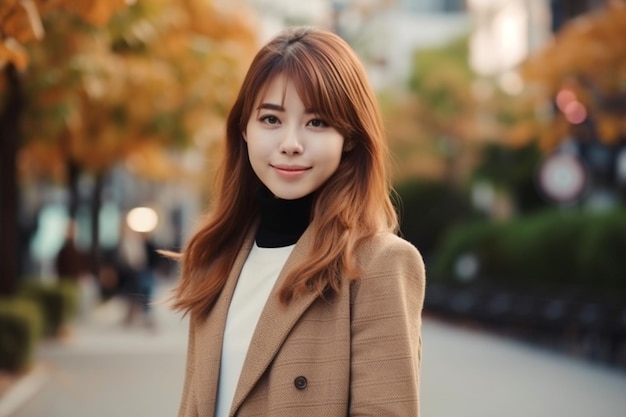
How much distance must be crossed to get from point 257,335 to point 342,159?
1.67 ft

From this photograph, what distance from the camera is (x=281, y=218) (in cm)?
294

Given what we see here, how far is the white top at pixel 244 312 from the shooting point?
2865mm

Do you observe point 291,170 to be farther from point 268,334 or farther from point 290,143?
point 268,334

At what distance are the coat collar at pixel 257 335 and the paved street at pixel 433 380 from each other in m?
7.72

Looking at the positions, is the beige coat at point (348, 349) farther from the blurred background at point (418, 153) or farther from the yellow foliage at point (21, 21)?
the yellow foliage at point (21, 21)

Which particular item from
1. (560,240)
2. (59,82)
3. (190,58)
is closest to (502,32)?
(560,240)

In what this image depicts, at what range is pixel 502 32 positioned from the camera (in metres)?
52.3

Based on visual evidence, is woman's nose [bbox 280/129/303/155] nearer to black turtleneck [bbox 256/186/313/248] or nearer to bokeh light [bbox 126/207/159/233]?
black turtleneck [bbox 256/186/313/248]

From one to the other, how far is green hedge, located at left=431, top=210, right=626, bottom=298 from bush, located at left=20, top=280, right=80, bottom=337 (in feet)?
29.1

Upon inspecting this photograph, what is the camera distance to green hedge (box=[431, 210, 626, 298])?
740 inches

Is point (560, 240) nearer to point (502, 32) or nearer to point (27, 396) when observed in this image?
point (27, 396)

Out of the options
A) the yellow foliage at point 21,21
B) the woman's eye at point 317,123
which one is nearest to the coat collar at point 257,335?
the woman's eye at point 317,123

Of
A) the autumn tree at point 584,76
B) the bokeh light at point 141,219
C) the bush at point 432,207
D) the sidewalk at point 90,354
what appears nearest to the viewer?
the sidewalk at point 90,354

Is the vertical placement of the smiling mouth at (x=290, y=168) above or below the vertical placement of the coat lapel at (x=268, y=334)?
above
